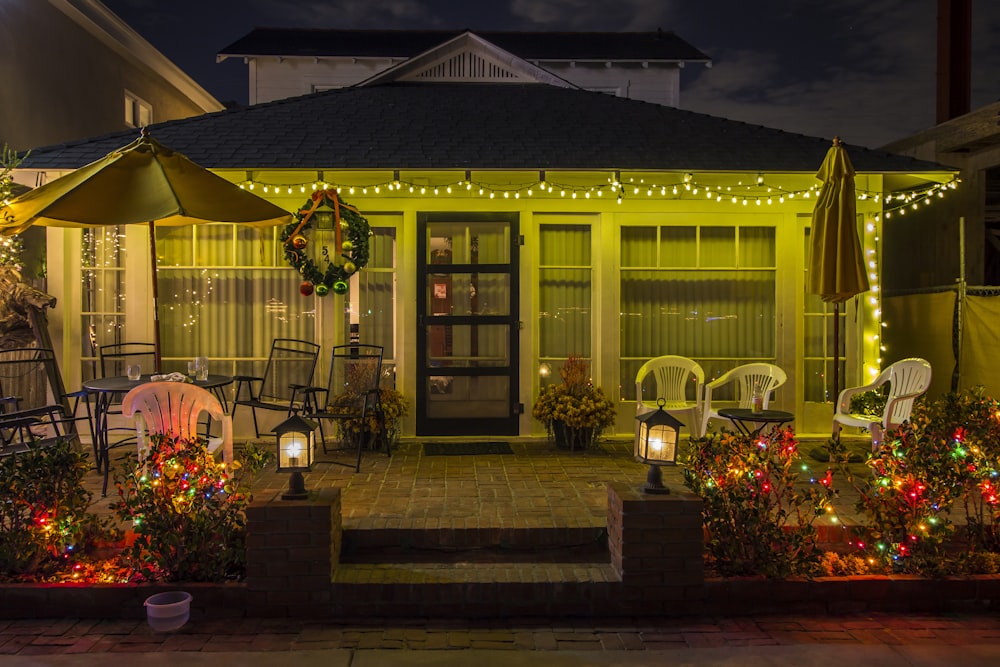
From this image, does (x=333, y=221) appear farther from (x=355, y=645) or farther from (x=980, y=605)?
(x=980, y=605)

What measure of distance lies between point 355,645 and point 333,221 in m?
4.29

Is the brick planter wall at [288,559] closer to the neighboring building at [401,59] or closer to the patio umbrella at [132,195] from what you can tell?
the patio umbrella at [132,195]

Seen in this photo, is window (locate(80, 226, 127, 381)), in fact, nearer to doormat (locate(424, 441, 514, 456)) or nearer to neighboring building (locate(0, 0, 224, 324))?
neighboring building (locate(0, 0, 224, 324))

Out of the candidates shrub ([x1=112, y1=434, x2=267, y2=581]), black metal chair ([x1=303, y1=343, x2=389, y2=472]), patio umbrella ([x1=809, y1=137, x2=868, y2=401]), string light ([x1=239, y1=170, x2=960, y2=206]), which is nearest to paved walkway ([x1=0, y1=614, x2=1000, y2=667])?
shrub ([x1=112, y1=434, x2=267, y2=581])

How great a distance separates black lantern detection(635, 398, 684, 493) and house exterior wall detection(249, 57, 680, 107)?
12.8 meters

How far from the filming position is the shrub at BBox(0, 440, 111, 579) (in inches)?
168

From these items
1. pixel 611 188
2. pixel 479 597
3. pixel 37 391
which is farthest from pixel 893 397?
pixel 37 391

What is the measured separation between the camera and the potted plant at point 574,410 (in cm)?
725

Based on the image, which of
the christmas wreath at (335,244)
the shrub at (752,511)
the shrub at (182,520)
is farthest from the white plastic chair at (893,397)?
the shrub at (182,520)

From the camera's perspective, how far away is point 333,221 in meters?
7.27

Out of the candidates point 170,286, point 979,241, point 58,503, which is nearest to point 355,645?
point 58,503

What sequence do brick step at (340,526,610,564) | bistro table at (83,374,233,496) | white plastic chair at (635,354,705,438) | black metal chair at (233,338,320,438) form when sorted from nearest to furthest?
brick step at (340,526,610,564) < bistro table at (83,374,233,496) < white plastic chair at (635,354,705,438) < black metal chair at (233,338,320,438)

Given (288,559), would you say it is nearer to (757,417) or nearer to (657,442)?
(657,442)

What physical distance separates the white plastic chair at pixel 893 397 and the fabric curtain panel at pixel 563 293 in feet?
8.07
